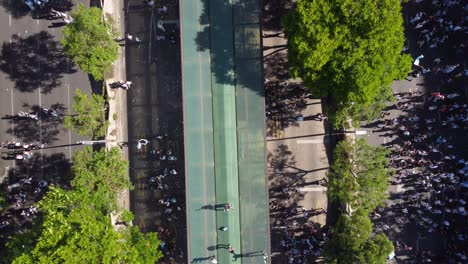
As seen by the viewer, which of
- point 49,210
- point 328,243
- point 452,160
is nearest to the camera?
point 49,210

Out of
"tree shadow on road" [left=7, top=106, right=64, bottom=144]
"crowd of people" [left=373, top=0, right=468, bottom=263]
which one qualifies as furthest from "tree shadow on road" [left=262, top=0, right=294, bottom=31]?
"tree shadow on road" [left=7, top=106, right=64, bottom=144]

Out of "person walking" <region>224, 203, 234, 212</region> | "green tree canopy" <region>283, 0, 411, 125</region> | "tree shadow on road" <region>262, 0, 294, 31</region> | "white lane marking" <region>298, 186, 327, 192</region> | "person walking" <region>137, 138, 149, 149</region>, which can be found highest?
"tree shadow on road" <region>262, 0, 294, 31</region>

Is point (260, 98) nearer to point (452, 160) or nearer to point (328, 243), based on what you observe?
point (328, 243)

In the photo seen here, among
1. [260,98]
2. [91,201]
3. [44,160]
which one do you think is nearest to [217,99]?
[260,98]

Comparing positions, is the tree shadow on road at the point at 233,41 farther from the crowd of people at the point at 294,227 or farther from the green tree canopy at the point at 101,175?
→ the crowd of people at the point at 294,227

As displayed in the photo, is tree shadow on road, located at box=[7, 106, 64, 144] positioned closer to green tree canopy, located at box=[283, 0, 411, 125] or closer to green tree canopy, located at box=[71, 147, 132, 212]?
green tree canopy, located at box=[71, 147, 132, 212]

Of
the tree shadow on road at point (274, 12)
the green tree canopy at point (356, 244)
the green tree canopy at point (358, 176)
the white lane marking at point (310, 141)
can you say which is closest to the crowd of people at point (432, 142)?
the green tree canopy at point (356, 244)
